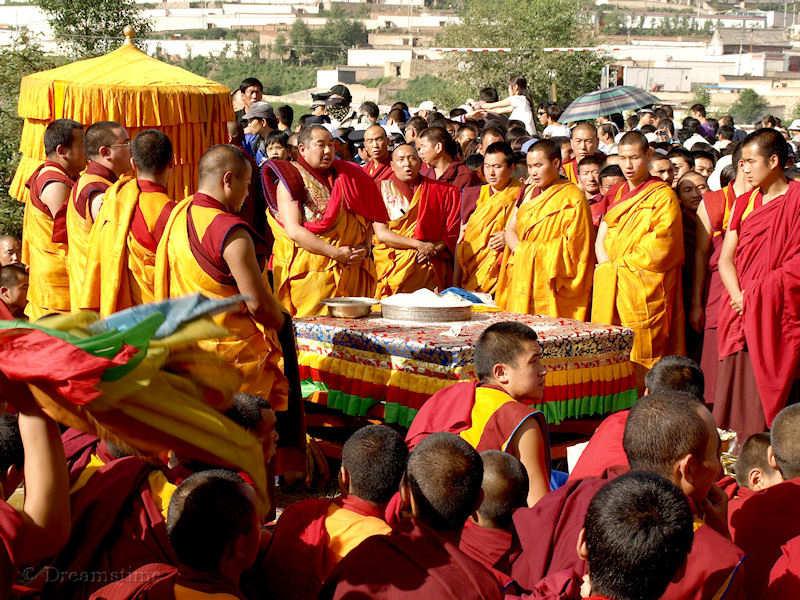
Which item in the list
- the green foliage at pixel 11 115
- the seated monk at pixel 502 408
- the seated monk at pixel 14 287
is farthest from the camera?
the green foliage at pixel 11 115

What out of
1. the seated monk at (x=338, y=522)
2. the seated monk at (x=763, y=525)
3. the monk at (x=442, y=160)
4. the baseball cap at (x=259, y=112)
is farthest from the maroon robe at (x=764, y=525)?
the baseball cap at (x=259, y=112)

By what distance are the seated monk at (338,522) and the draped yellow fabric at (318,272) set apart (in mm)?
3715

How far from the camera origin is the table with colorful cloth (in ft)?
18.8

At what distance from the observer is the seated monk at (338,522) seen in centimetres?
338

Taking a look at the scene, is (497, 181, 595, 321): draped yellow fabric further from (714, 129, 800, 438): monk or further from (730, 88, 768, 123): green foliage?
(730, 88, 768, 123): green foliage

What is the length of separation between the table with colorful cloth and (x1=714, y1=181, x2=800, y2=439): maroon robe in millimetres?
815

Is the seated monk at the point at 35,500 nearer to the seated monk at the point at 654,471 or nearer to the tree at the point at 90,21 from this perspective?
the seated monk at the point at 654,471

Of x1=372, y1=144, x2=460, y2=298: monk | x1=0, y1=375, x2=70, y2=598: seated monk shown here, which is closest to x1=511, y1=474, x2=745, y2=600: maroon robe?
x1=0, y1=375, x2=70, y2=598: seated monk

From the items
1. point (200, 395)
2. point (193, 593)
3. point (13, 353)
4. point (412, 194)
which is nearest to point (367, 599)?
point (193, 593)

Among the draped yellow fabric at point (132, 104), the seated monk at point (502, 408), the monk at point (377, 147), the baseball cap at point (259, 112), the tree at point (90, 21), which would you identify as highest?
the tree at point (90, 21)

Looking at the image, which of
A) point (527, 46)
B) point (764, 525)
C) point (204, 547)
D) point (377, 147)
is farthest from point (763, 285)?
point (527, 46)

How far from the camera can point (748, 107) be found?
53375 mm

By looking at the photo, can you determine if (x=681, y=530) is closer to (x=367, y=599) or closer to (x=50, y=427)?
(x=367, y=599)

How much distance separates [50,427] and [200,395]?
325 mm
